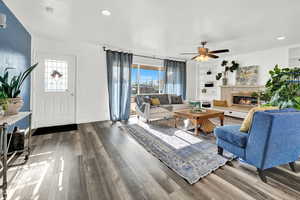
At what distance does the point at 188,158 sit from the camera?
218cm

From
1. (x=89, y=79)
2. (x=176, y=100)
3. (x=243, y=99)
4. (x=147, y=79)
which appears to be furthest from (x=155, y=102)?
(x=243, y=99)

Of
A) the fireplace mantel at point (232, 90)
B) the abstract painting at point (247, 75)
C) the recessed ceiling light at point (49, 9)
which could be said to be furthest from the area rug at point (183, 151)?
the abstract painting at point (247, 75)

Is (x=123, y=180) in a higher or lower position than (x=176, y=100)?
lower

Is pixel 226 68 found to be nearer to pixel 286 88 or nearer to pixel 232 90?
pixel 232 90

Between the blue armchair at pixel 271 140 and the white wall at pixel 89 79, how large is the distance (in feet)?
12.9

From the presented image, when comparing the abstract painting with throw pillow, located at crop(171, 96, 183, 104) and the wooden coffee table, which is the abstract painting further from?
the wooden coffee table

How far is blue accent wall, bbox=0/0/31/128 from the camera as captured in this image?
2.21m

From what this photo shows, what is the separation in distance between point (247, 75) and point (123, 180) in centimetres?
567

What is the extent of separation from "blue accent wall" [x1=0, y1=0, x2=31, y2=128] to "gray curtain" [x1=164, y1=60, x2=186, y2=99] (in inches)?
174

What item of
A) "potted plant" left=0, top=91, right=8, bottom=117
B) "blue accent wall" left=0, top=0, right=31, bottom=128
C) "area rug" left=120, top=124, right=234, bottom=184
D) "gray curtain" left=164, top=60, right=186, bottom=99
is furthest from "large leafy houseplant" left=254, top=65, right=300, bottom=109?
"blue accent wall" left=0, top=0, right=31, bottom=128

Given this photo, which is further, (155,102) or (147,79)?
(147,79)

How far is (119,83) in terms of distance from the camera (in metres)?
→ 4.63

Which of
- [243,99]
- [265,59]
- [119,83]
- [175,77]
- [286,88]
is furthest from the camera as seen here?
[175,77]

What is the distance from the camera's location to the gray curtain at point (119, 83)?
4.48m
